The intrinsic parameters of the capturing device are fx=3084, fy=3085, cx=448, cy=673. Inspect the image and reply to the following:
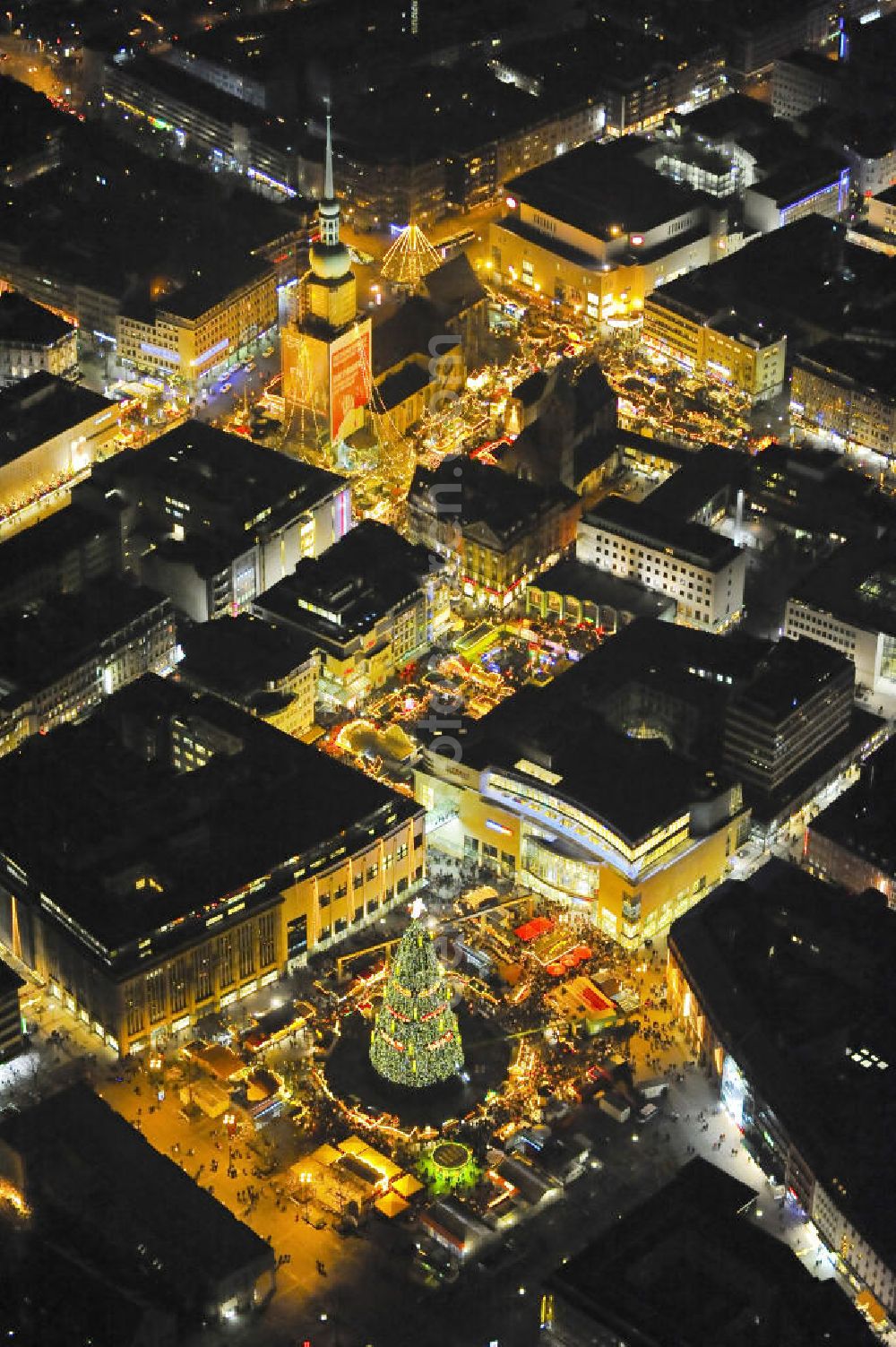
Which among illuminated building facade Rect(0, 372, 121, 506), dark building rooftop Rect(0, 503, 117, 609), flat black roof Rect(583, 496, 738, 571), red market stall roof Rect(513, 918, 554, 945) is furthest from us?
illuminated building facade Rect(0, 372, 121, 506)

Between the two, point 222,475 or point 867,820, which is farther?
point 222,475

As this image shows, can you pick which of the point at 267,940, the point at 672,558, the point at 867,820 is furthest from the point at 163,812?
the point at 672,558

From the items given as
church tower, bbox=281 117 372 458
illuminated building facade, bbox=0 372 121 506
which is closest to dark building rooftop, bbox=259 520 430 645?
church tower, bbox=281 117 372 458

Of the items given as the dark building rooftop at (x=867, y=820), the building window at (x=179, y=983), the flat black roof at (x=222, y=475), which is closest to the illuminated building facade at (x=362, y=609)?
the flat black roof at (x=222, y=475)

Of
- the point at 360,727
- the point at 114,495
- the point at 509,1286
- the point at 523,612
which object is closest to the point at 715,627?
the point at 523,612

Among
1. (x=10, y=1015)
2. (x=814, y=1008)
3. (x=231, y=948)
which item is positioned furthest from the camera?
(x=231, y=948)

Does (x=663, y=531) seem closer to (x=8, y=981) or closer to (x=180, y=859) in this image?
(x=180, y=859)

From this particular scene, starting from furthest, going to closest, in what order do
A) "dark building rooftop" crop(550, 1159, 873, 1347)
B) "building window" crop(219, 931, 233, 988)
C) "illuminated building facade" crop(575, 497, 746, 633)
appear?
"illuminated building facade" crop(575, 497, 746, 633) → "building window" crop(219, 931, 233, 988) → "dark building rooftop" crop(550, 1159, 873, 1347)

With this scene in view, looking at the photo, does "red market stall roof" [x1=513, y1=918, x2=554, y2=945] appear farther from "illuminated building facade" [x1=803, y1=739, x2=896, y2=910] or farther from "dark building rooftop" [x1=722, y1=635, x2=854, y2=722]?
"dark building rooftop" [x1=722, y1=635, x2=854, y2=722]

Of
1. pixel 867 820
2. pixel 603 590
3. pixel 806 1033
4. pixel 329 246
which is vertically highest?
pixel 329 246
